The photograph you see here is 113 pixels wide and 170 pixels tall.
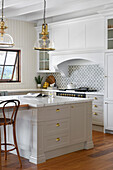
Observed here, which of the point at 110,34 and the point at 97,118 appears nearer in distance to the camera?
the point at 110,34

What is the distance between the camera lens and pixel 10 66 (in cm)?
822

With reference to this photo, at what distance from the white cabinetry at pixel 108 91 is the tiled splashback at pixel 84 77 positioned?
0.83 meters

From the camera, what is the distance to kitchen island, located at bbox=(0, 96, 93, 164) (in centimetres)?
432

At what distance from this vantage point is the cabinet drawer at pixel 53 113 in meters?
4.34

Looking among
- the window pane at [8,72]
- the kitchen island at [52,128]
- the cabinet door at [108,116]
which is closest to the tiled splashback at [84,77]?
the cabinet door at [108,116]

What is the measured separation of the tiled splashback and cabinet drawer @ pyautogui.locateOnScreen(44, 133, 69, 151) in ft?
9.28

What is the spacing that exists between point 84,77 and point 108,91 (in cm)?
140

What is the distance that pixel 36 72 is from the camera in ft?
28.0

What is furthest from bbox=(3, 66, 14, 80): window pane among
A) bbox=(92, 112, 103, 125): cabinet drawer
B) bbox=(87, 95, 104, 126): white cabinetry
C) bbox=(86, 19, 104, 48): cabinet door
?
bbox=(92, 112, 103, 125): cabinet drawer

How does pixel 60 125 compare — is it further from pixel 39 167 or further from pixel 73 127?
pixel 39 167

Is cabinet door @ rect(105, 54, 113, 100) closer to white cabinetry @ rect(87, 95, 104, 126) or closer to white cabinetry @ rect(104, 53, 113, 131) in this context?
white cabinetry @ rect(104, 53, 113, 131)

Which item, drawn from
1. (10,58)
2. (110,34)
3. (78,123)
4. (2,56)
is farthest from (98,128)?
(2,56)

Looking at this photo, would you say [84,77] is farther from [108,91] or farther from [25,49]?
[25,49]

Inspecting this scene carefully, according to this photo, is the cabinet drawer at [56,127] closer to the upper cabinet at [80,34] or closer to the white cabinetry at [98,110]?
the white cabinetry at [98,110]
